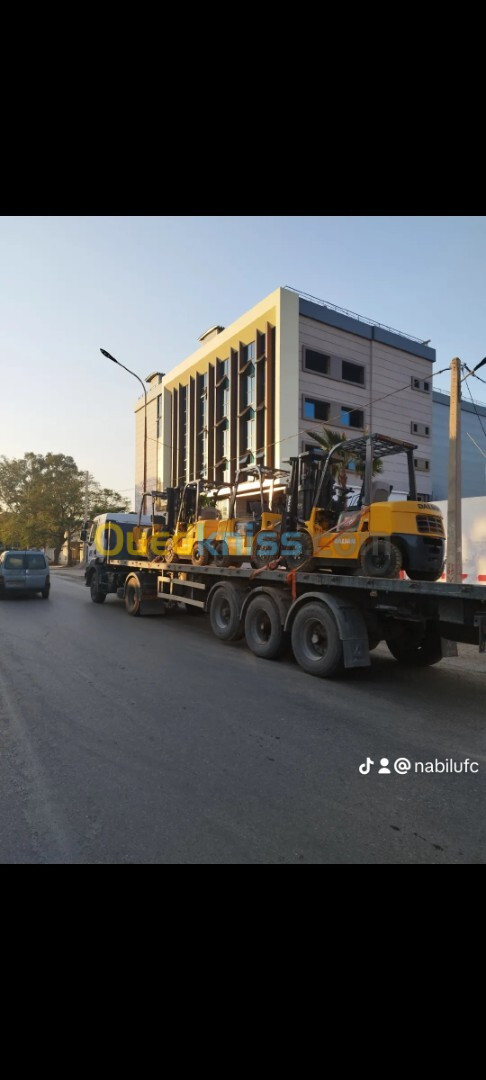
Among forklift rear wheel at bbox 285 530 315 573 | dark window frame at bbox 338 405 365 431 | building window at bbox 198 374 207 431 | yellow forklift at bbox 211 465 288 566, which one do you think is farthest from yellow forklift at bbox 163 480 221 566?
building window at bbox 198 374 207 431

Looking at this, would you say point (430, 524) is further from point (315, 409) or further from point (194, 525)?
point (315, 409)

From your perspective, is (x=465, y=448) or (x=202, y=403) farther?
(x=465, y=448)

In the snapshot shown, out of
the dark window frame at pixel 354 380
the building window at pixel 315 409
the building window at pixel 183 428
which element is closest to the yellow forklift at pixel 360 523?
the building window at pixel 315 409

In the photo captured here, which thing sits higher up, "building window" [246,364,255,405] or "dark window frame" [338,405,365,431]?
"building window" [246,364,255,405]

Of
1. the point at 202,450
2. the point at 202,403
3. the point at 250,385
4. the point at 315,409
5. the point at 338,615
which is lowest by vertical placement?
the point at 338,615

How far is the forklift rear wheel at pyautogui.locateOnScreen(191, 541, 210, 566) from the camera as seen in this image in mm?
11470

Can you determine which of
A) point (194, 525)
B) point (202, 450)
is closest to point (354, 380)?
point (202, 450)

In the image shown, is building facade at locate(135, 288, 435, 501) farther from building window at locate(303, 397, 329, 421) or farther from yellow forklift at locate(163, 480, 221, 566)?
yellow forklift at locate(163, 480, 221, 566)

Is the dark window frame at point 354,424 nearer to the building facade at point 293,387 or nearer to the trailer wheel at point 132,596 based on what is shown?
the building facade at point 293,387

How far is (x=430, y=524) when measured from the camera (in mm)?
7551

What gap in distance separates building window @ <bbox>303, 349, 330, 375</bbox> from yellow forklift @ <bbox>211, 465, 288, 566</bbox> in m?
20.9

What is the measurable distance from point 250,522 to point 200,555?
182 centimetres

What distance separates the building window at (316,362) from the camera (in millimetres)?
30281
